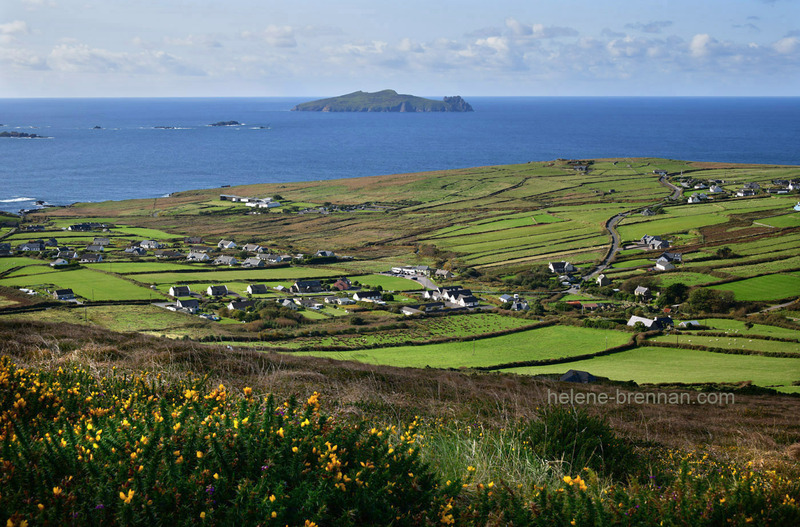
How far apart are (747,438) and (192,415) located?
34.6 feet

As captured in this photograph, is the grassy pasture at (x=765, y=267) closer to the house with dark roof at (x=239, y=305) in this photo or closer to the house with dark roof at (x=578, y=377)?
the house with dark roof at (x=578, y=377)

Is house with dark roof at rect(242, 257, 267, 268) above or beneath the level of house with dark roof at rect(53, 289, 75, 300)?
beneath

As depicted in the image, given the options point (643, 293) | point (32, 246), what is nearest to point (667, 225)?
point (643, 293)

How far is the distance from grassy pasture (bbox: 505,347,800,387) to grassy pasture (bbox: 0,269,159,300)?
32325mm

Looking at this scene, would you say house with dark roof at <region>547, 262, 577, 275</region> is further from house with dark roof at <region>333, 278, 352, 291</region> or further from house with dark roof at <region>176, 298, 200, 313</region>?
house with dark roof at <region>176, 298, 200, 313</region>

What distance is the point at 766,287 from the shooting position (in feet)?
154

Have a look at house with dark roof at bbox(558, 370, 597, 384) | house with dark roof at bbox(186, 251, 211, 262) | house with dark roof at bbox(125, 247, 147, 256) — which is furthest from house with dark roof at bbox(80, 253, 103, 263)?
house with dark roof at bbox(558, 370, 597, 384)

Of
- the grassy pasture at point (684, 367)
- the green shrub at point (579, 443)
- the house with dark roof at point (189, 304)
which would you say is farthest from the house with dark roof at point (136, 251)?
the green shrub at point (579, 443)

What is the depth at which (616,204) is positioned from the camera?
92438mm

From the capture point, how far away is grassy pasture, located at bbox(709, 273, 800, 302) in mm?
44862

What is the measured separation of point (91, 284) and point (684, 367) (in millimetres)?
44495

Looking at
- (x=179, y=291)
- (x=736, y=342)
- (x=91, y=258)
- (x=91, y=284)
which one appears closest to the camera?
(x=736, y=342)

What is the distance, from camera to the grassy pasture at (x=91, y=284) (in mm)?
45062

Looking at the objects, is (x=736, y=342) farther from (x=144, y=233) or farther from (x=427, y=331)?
(x=144, y=233)
